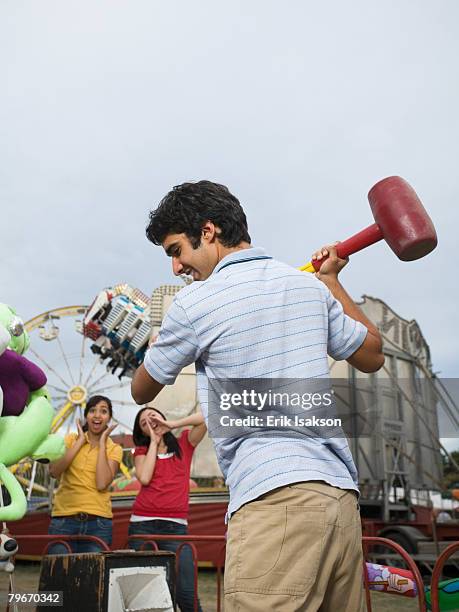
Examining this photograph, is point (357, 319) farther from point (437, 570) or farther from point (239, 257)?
point (437, 570)

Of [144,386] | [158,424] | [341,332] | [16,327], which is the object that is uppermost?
[16,327]

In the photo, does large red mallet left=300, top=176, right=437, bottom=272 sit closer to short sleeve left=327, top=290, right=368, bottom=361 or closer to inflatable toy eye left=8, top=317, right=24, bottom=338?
short sleeve left=327, top=290, right=368, bottom=361

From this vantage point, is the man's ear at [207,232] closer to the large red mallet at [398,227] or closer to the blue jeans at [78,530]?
the large red mallet at [398,227]

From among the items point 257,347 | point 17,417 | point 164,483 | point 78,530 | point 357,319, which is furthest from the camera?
point 164,483

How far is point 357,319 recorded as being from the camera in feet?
4.47

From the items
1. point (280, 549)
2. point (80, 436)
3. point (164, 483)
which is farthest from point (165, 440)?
point (280, 549)

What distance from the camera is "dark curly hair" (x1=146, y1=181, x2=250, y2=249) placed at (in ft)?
4.33

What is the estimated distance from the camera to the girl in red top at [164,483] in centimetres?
331

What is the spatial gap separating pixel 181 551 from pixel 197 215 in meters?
2.58

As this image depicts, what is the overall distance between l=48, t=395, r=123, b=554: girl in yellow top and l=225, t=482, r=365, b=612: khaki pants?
272 cm

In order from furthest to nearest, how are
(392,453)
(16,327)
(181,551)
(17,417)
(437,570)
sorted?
1. (392,453)
2. (181,551)
3. (16,327)
4. (17,417)
5. (437,570)

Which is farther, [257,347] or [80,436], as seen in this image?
[80,436]

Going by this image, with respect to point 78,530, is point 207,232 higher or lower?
higher

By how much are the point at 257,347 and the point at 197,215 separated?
0.37 metres
